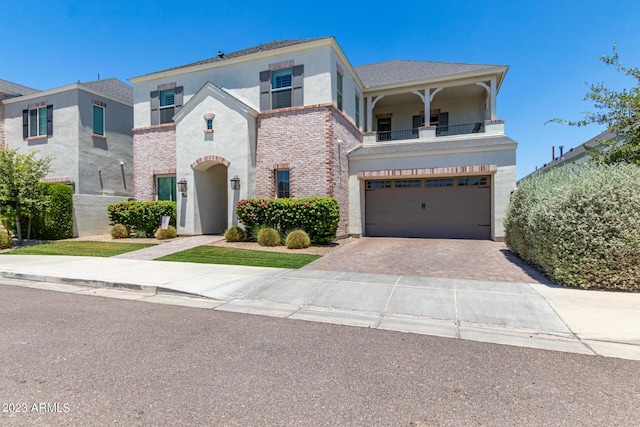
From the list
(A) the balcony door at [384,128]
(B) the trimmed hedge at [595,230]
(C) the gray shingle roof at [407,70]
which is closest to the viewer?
(B) the trimmed hedge at [595,230]

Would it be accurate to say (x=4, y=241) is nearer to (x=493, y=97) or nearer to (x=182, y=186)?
(x=182, y=186)

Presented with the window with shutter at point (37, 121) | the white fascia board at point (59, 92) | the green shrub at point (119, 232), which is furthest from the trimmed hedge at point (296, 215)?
the window with shutter at point (37, 121)

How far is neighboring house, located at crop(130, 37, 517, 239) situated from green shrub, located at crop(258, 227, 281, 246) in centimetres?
245

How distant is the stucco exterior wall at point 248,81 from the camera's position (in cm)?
1348

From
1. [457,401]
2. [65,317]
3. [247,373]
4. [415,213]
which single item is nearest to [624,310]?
[457,401]

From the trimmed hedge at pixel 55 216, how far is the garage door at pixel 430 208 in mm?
13937

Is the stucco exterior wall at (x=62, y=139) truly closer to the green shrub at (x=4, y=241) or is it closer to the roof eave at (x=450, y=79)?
the green shrub at (x=4, y=241)

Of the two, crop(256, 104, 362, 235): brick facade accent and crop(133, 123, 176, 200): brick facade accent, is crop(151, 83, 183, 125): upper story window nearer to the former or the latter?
crop(133, 123, 176, 200): brick facade accent

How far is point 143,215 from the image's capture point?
576 inches

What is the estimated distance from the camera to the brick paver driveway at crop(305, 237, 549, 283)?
783 centimetres

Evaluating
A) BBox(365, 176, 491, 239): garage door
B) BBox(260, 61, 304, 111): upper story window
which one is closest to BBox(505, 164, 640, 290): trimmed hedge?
BBox(365, 176, 491, 239): garage door

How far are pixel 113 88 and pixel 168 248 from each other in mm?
14344

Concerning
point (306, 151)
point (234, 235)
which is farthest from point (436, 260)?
point (234, 235)

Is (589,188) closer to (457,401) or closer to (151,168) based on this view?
(457,401)
